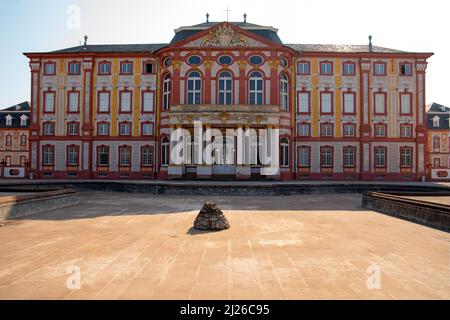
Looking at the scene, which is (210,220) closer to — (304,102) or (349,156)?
(304,102)

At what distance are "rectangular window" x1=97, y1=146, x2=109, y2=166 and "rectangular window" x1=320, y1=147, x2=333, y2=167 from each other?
23851mm

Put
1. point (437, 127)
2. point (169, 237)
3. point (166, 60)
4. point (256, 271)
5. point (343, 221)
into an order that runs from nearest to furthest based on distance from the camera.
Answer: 1. point (256, 271)
2. point (169, 237)
3. point (343, 221)
4. point (166, 60)
5. point (437, 127)

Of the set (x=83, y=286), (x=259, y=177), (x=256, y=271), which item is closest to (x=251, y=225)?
(x=256, y=271)

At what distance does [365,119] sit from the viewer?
119ft

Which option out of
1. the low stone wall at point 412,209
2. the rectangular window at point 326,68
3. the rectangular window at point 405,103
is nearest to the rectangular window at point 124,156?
the rectangular window at point 326,68

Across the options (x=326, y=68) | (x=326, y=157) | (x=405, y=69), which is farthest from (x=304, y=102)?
(x=405, y=69)

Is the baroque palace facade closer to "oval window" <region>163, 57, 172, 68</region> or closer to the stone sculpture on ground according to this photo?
"oval window" <region>163, 57, 172, 68</region>

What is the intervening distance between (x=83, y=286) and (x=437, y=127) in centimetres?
6107

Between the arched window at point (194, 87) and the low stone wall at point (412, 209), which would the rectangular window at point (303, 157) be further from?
the low stone wall at point (412, 209)

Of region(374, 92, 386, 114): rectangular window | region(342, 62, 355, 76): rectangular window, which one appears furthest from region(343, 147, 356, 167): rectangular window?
region(342, 62, 355, 76): rectangular window

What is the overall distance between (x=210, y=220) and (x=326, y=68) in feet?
102
